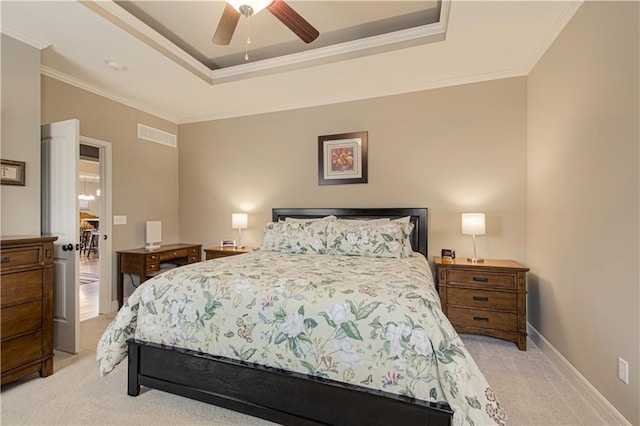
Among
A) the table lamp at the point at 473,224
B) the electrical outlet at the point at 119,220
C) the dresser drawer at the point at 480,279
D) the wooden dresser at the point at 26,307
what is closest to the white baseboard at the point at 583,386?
the dresser drawer at the point at 480,279

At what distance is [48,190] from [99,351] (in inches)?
67.0

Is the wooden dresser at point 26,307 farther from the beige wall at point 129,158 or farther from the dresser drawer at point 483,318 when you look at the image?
the dresser drawer at point 483,318

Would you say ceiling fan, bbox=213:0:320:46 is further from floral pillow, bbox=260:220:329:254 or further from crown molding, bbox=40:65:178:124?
crown molding, bbox=40:65:178:124

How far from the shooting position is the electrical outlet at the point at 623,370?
5.37 ft

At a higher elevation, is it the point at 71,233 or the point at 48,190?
the point at 48,190

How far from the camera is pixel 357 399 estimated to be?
152 centimetres

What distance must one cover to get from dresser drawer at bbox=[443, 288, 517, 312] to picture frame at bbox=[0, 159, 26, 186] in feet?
13.0

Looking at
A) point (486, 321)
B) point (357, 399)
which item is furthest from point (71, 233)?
point (486, 321)

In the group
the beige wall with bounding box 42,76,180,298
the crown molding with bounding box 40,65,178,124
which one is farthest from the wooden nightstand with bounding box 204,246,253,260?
the crown molding with bounding box 40,65,178,124

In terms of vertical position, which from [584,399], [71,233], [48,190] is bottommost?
[584,399]

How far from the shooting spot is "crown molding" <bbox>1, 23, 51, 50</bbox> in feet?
8.01

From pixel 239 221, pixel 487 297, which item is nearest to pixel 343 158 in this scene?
pixel 239 221

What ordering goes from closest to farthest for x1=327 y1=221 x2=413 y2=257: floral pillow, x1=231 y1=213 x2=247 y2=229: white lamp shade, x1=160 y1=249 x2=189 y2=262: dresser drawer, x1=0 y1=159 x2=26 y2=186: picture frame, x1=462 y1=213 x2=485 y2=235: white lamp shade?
x1=0 y1=159 x2=26 y2=186: picture frame
x1=327 y1=221 x2=413 y2=257: floral pillow
x1=462 y1=213 x2=485 y2=235: white lamp shade
x1=160 y1=249 x2=189 y2=262: dresser drawer
x1=231 y1=213 x2=247 y2=229: white lamp shade

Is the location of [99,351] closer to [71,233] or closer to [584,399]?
[71,233]
